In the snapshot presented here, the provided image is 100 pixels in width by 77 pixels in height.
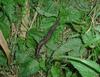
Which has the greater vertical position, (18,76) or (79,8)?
(79,8)

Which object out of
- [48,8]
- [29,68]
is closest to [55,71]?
[29,68]

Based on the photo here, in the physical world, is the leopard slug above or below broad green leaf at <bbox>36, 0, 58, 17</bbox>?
below

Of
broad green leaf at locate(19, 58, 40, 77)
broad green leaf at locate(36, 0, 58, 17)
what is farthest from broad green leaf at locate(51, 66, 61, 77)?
broad green leaf at locate(36, 0, 58, 17)

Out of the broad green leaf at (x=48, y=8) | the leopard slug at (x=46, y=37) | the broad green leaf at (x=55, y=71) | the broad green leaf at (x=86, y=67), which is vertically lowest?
the broad green leaf at (x=55, y=71)

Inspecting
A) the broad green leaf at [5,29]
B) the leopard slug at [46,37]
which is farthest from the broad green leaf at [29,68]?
the broad green leaf at [5,29]

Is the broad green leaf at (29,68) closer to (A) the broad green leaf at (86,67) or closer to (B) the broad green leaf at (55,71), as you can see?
(B) the broad green leaf at (55,71)

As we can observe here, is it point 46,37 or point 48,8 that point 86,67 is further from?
point 48,8

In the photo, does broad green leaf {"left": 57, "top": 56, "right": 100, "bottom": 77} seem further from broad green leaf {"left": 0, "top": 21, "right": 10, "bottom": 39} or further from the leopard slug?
broad green leaf {"left": 0, "top": 21, "right": 10, "bottom": 39}

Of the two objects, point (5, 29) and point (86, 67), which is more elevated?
point (5, 29)

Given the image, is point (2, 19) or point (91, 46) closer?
point (91, 46)

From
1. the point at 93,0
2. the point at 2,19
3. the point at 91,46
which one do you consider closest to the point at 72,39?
the point at 91,46

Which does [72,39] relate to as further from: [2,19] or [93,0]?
[2,19]
